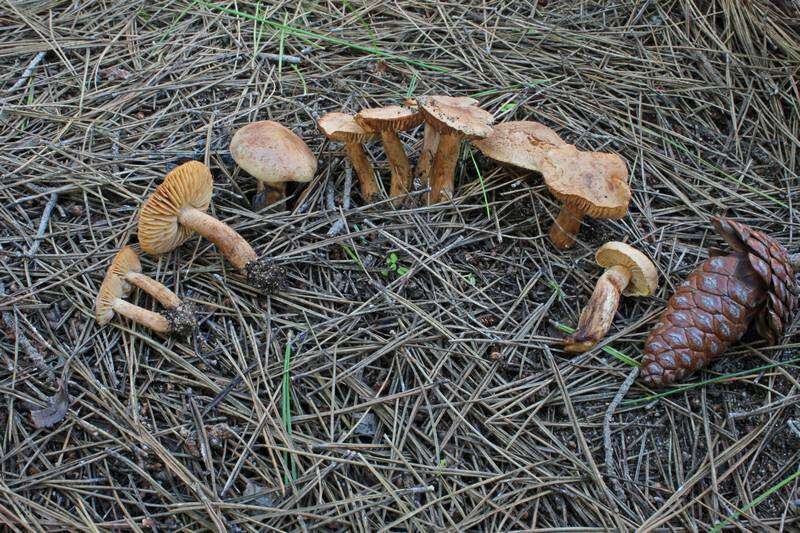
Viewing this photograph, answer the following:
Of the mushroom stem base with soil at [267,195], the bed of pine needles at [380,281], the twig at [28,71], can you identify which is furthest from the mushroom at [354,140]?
the twig at [28,71]

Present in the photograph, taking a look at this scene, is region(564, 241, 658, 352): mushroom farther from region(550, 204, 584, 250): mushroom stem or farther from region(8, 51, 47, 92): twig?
region(8, 51, 47, 92): twig

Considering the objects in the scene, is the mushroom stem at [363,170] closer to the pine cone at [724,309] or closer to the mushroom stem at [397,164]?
the mushroom stem at [397,164]

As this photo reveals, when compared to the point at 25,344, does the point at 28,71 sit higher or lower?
higher

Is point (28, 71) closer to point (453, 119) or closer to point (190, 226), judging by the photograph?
point (190, 226)

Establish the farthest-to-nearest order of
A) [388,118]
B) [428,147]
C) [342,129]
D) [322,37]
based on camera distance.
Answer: [322,37]
[428,147]
[342,129]
[388,118]

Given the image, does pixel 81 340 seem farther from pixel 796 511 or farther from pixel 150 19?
pixel 796 511

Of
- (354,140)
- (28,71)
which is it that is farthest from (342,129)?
(28,71)

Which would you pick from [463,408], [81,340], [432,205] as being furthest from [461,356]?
[81,340]
